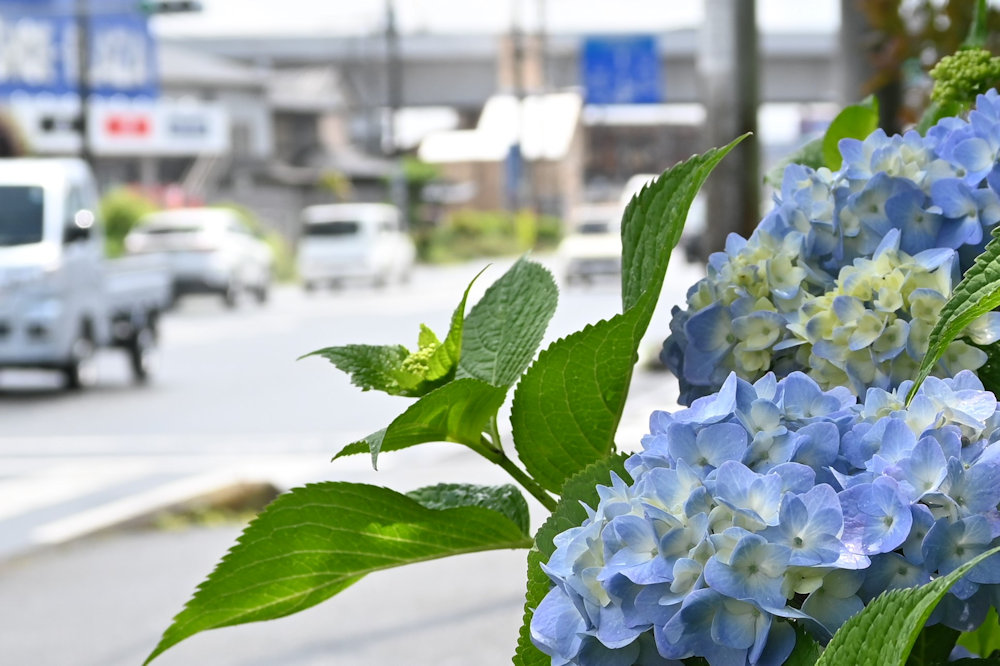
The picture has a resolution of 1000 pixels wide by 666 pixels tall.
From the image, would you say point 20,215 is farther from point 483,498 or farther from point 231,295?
point 483,498

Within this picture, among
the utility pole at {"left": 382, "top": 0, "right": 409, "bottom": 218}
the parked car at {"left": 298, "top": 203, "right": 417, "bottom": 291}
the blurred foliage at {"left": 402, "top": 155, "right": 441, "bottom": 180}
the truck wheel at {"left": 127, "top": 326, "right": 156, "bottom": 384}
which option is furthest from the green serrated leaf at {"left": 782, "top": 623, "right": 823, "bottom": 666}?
the blurred foliage at {"left": 402, "top": 155, "right": 441, "bottom": 180}

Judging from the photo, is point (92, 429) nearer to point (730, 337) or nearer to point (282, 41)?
point (730, 337)

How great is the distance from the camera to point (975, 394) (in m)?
0.65

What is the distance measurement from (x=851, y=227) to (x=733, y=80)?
A: 669 cm

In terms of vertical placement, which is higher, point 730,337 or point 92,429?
point 730,337

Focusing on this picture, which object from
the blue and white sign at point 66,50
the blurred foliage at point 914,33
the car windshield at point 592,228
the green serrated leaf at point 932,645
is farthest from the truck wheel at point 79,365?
the blue and white sign at point 66,50

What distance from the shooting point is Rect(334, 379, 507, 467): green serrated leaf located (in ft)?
2.44

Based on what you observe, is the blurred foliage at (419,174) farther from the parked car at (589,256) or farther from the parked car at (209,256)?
the parked car at (209,256)

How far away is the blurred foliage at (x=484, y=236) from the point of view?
145ft

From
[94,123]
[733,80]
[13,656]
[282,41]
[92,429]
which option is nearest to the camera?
[13,656]

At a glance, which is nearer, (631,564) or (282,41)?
(631,564)

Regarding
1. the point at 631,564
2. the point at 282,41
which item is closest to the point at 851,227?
the point at 631,564

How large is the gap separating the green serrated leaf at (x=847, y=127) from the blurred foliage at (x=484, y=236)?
4239cm

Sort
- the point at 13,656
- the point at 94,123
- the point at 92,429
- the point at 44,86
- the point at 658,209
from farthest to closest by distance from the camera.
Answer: the point at 94,123, the point at 44,86, the point at 92,429, the point at 13,656, the point at 658,209
